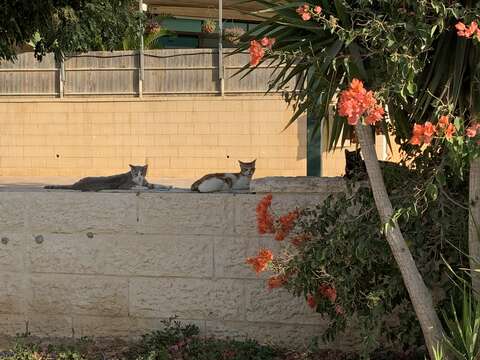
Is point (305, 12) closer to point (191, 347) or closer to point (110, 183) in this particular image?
point (191, 347)

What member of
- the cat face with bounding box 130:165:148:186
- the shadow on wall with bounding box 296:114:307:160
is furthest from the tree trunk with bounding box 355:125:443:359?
the shadow on wall with bounding box 296:114:307:160

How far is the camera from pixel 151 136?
20156 mm

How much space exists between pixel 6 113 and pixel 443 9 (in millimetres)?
18280

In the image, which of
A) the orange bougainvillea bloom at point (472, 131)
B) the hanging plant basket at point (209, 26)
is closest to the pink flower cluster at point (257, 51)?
the orange bougainvillea bloom at point (472, 131)

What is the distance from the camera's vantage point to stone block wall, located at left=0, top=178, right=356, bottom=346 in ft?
20.2

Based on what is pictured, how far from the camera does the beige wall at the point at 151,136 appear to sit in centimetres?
1962

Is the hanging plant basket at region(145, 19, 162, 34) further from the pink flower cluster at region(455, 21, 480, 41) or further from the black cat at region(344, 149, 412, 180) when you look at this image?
the pink flower cluster at region(455, 21, 480, 41)

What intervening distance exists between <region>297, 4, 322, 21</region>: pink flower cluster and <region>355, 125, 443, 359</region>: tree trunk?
Result: 71cm

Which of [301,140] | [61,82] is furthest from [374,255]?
[61,82]

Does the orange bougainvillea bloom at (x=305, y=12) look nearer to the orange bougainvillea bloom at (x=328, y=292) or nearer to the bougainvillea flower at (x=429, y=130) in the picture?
the bougainvillea flower at (x=429, y=130)

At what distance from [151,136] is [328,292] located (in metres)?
15.4

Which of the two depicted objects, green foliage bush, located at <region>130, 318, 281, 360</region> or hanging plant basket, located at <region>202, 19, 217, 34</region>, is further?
hanging plant basket, located at <region>202, 19, 217, 34</region>

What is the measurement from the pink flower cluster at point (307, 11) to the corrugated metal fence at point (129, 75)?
→ 1523cm

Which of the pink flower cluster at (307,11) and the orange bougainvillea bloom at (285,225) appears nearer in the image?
the pink flower cluster at (307,11)
